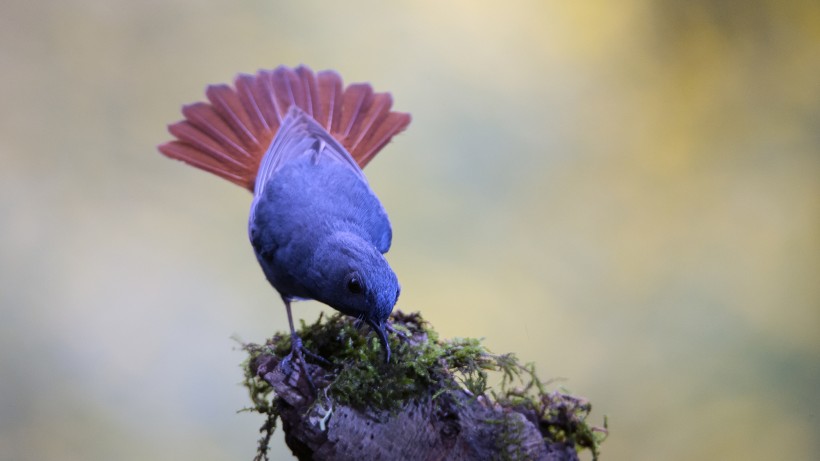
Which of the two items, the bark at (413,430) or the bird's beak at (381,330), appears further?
the bird's beak at (381,330)

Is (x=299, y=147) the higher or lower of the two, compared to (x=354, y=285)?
higher

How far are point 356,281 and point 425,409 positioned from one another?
0.42 m

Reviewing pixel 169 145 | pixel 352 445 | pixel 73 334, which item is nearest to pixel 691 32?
pixel 169 145

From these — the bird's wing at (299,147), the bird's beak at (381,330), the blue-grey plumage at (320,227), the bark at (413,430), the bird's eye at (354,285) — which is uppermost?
the bird's wing at (299,147)

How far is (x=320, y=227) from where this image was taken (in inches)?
99.4

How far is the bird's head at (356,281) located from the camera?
215 centimetres

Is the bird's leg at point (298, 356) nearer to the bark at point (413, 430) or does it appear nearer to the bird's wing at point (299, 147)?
the bark at point (413, 430)

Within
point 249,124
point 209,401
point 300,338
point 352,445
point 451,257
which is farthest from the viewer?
point 451,257

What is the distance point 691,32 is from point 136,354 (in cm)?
366

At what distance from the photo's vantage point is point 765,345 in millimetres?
4156

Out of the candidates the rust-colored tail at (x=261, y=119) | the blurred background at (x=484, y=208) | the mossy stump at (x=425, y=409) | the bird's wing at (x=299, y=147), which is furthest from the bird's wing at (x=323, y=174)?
the blurred background at (x=484, y=208)

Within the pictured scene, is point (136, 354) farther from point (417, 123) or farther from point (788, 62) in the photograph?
point (788, 62)

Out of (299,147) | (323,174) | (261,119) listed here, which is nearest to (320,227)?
(323,174)

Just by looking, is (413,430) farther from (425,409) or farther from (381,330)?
(381,330)
